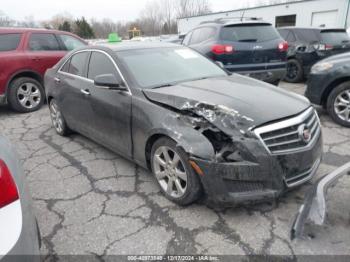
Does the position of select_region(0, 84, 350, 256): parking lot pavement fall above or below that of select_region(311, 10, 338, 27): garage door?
below

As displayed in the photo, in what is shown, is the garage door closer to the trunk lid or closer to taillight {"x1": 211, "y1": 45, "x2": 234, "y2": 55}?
the trunk lid

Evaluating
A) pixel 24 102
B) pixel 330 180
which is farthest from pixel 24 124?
pixel 330 180

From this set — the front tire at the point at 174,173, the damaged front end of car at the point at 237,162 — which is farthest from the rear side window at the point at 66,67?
the damaged front end of car at the point at 237,162

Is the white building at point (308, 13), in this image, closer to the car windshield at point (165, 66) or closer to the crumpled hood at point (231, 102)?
the car windshield at point (165, 66)

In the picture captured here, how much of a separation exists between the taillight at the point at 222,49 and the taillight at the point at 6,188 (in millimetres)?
5423

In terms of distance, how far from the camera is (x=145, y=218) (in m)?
2.86

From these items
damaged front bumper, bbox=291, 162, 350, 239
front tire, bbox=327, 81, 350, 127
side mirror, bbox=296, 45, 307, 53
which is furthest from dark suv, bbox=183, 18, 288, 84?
damaged front bumper, bbox=291, 162, 350, 239

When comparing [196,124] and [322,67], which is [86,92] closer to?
[196,124]

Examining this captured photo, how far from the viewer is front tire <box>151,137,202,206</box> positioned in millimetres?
2734

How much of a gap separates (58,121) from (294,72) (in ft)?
21.2

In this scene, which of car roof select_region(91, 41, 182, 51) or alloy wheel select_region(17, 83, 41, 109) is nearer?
car roof select_region(91, 41, 182, 51)

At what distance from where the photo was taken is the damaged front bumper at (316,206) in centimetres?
228

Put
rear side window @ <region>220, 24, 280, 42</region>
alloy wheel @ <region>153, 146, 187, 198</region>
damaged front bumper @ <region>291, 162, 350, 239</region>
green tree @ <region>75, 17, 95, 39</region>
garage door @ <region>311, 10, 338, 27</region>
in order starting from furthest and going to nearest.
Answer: green tree @ <region>75, 17, 95, 39</region>, garage door @ <region>311, 10, 338, 27</region>, rear side window @ <region>220, 24, 280, 42</region>, alloy wheel @ <region>153, 146, 187, 198</region>, damaged front bumper @ <region>291, 162, 350, 239</region>

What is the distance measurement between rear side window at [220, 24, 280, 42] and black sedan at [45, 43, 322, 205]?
8.74ft
